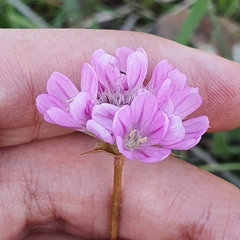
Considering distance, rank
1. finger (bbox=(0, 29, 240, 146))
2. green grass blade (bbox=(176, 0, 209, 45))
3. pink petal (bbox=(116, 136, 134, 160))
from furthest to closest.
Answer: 1. green grass blade (bbox=(176, 0, 209, 45))
2. finger (bbox=(0, 29, 240, 146))
3. pink petal (bbox=(116, 136, 134, 160))

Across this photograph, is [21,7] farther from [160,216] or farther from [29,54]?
[160,216]

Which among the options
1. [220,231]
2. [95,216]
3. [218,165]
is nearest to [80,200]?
[95,216]

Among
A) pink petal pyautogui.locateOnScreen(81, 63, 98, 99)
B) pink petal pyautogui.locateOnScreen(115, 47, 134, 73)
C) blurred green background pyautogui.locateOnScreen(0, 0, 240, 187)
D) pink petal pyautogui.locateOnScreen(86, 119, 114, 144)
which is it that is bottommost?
blurred green background pyautogui.locateOnScreen(0, 0, 240, 187)

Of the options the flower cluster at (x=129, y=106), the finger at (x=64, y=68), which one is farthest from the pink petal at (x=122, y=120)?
the finger at (x=64, y=68)

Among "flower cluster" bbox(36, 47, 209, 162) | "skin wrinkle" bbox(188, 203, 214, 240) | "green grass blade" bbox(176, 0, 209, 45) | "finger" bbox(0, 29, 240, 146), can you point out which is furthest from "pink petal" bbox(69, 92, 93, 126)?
"green grass blade" bbox(176, 0, 209, 45)

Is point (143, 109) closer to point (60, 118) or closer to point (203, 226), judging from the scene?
point (60, 118)

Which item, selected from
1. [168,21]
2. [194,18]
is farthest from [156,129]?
[168,21]

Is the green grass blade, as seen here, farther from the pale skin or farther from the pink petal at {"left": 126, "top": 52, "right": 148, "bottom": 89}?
the pink petal at {"left": 126, "top": 52, "right": 148, "bottom": 89}
